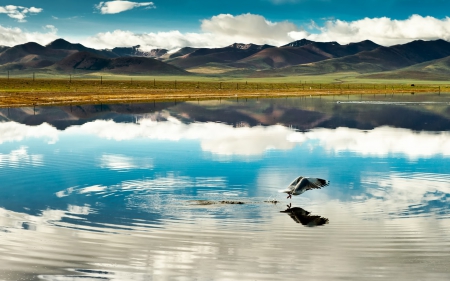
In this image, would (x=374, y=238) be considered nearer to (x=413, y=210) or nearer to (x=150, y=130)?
(x=413, y=210)

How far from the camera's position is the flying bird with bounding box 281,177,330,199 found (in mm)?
19209

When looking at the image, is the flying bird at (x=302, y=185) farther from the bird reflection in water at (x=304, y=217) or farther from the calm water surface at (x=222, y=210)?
the bird reflection in water at (x=304, y=217)

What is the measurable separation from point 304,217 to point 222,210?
2391 mm

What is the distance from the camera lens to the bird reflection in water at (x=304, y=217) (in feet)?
53.1

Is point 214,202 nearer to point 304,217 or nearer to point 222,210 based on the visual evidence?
point 222,210

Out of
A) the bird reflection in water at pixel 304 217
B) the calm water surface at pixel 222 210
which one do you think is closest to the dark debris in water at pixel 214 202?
the calm water surface at pixel 222 210

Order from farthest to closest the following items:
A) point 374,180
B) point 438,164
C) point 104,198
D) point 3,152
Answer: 1. point 3,152
2. point 438,164
3. point 374,180
4. point 104,198

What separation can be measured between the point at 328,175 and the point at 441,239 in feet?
30.1

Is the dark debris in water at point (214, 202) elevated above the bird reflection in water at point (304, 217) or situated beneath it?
elevated above

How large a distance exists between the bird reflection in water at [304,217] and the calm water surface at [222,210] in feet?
0.11

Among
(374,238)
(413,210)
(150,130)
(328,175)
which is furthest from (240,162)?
(150,130)

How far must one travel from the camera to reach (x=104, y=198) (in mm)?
19469

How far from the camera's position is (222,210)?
57.7 ft

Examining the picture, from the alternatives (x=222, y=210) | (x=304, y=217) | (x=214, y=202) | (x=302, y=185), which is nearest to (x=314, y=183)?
(x=302, y=185)
